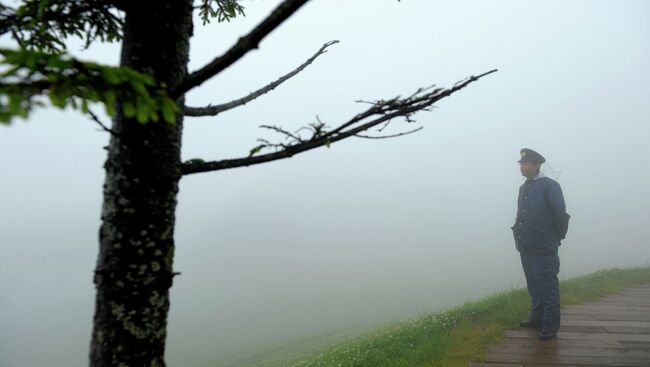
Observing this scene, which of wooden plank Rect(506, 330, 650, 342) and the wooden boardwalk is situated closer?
the wooden boardwalk

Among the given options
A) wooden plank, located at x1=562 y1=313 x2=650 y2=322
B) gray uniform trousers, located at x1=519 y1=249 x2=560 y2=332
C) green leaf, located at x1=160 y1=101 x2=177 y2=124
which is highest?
green leaf, located at x1=160 y1=101 x2=177 y2=124

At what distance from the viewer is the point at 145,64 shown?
8.16 feet

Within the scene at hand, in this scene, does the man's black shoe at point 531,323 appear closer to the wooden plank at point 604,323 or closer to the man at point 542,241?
the man at point 542,241

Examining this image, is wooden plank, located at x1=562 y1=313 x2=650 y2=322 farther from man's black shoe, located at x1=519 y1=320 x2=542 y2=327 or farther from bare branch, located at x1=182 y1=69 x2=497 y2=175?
bare branch, located at x1=182 y1=69 x2=497 y2=175

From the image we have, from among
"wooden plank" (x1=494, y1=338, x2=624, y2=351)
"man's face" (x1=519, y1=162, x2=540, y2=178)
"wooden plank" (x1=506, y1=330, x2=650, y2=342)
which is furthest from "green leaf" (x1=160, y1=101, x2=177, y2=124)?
"man's face" (x1=519, y1=162, x2=540, y2=178)

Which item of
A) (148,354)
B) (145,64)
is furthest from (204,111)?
(148,354)

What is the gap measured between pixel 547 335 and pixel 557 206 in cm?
234

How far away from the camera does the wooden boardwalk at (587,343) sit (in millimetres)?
5758

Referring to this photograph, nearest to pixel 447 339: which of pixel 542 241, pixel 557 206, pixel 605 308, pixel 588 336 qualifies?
pixel 588 336

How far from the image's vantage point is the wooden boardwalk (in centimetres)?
576

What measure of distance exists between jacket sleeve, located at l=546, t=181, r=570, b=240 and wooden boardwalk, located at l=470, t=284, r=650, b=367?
1.89 metres

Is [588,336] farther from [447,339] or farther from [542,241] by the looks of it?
[447,339]

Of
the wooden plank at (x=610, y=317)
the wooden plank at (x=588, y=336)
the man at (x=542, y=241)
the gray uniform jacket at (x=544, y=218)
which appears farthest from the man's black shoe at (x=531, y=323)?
Answer: the gray uniform jacket at (x=544, y=218)

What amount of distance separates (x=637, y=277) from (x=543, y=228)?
8203 mm
